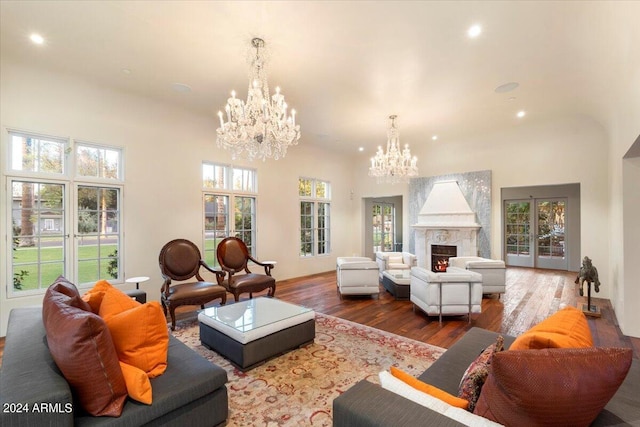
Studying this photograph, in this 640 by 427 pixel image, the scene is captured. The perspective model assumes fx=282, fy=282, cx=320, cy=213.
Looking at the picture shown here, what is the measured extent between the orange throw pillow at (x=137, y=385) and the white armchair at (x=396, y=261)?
5.33m

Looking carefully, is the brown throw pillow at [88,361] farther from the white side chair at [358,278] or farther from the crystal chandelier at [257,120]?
the white side chair at [358,278]

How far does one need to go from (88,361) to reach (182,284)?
9.71ft

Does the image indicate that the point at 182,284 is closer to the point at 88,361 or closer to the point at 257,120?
the point at 257,120

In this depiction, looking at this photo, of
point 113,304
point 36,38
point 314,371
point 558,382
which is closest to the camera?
point 558,382

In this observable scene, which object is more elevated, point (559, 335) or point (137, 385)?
point (559, 335)

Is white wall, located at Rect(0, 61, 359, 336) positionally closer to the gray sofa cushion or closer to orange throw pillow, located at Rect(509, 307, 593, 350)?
the gray sofa cushion

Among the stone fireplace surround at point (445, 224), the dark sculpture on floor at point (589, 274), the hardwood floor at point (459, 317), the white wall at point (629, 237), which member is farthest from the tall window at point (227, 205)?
the white wall at point (629, 237)

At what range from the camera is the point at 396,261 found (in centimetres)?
657

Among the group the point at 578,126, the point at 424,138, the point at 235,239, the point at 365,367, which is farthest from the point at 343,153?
the point at 365,367

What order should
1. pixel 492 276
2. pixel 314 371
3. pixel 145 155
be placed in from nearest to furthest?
pixel 314 371 → pixel 145 155 → pixel 492 276

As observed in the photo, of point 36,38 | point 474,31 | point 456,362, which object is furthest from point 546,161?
point 36,38

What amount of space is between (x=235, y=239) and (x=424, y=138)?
16.7 feet

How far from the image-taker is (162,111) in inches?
192

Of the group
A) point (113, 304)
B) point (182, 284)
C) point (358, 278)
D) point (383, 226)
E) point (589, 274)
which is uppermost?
point (383, 226)
